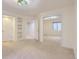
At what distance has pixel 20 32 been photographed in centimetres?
1030

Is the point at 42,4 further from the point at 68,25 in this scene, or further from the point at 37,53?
the point at 37,53

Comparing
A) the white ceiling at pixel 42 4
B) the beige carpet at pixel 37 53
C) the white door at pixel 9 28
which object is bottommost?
the beige carpet at pixel 37 53

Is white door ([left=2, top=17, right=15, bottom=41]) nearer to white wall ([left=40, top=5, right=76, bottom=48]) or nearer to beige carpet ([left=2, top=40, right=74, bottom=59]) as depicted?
beige carpet ([left=2, top=40, right=74, bottom=59])

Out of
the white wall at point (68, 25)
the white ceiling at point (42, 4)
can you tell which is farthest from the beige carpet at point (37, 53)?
the white ceiling at point (42, 4)

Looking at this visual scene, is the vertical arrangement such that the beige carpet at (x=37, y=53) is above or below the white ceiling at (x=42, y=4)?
below

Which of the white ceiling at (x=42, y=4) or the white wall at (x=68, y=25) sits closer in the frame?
the white ceiling at (x=42, y=4)

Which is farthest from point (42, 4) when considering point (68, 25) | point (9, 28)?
point (9, 28)

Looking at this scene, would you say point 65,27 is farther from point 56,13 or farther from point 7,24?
point 7,24

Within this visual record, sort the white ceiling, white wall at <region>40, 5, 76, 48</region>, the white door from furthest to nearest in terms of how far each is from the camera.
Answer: the white door, white wall at <region>40, 5, 76, 48</region>, the white ceiling

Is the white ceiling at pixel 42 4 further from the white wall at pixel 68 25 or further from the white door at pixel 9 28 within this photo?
the white door at pixel 9 28

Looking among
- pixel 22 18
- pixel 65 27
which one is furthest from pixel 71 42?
pixel 22 18

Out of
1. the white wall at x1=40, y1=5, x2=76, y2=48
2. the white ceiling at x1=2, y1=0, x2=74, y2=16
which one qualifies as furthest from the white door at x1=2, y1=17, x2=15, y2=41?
the white wall at x1=40, y1=5, x2=76, y2=48

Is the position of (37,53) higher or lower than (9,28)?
lower

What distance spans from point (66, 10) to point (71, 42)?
1694 mm
